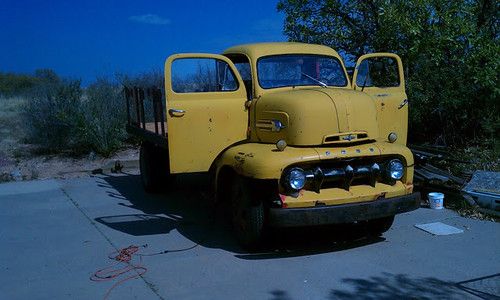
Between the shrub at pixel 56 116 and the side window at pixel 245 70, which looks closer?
the side window at pixel 245 70

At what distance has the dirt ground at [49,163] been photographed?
408 inches

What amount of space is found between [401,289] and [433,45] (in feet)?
17.8

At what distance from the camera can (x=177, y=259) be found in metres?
5.21

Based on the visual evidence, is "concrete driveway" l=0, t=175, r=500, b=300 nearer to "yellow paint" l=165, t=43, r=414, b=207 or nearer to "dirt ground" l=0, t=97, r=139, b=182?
"yellow paint" l=165, t=43, r=414, b=207

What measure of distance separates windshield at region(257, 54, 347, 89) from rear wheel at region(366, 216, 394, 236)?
1730mm

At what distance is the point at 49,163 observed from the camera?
11680 millimetres

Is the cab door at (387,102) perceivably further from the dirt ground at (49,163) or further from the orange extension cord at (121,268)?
the dirt ground at (49,163)

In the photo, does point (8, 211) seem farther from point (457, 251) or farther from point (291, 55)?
point (457, 251)

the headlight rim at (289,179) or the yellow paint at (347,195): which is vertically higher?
the headlight rim at (289,179)

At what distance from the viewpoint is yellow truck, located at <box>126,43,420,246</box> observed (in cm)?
494

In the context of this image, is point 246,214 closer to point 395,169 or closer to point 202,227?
point 202,227

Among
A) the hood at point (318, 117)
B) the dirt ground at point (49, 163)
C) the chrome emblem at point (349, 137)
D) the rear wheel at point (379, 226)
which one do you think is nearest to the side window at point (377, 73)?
the hood at point (318, 117)

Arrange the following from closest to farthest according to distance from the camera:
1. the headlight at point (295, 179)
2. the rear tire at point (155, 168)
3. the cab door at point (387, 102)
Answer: the headlight at point (295, 179) < the cab door at point (387, 102) < the rear tire at point (155, 168)

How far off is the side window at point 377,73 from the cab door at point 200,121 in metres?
1.72
